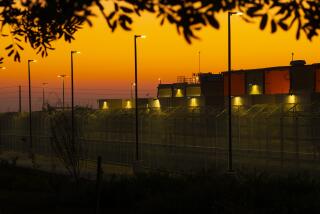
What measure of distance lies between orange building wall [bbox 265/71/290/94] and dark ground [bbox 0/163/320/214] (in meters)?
40.9

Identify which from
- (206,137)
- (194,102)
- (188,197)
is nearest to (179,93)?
(194,102)

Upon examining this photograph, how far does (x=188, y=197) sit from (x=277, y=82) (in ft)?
153

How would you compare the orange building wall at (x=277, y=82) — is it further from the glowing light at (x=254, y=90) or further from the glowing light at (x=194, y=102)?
the glowing light at (x=194, y=102)

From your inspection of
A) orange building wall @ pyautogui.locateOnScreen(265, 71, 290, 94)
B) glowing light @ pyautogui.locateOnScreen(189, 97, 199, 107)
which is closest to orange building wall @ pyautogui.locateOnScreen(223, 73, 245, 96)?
orange building wall @ pyautogui.locateOnScreen(265, 71, 290, 94)

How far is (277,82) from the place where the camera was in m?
62.6

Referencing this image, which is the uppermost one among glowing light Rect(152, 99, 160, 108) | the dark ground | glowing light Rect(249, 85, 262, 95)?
glowing light Rect(249, 85, 262, 95)

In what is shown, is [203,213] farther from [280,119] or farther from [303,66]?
[303,66]

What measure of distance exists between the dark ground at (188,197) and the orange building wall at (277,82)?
134 ft

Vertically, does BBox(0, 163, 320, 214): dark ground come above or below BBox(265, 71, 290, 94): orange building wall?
below

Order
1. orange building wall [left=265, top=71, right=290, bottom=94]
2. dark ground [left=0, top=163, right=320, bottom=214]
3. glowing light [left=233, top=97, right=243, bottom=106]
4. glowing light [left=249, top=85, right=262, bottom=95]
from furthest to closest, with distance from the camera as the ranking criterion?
glowing light [left=233, top=97, right=243, bottom=106] → glowing light [left=249, top=85, right=262, bottom=95] → orange building wall [left=265, top=71, right=290, bottom=94] → dark ground [left=0, top=163, right=320, bottom=214]

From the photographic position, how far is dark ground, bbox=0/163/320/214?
51.1 feet

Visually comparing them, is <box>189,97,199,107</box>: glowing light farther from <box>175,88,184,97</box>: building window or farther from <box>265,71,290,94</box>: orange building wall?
<box>265,71,290,94</box>: orange building wall

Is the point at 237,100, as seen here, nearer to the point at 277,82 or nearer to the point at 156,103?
the point at 277,82

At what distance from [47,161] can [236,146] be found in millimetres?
21290
